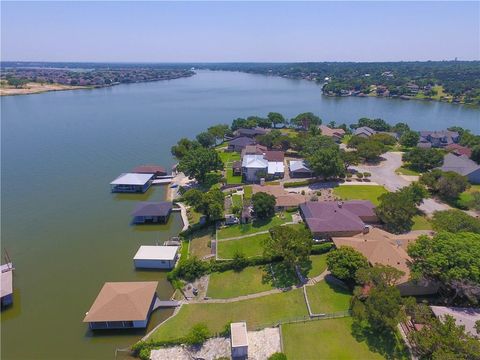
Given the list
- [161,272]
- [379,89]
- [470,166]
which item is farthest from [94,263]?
[379,89]

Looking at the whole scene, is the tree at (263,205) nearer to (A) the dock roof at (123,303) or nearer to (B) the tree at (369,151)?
(A) the dock roof at (123,303)

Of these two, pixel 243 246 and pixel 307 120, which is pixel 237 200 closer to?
pixel 243 246

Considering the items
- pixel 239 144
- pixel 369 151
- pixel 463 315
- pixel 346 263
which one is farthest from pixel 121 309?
pixel 369 151

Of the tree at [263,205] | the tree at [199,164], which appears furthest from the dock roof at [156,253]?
the tree at [199,164]

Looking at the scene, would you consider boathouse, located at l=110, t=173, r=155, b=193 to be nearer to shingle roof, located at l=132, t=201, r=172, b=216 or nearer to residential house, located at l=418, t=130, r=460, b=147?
shingle roof, located at l=132, t=201, r=172, b=216

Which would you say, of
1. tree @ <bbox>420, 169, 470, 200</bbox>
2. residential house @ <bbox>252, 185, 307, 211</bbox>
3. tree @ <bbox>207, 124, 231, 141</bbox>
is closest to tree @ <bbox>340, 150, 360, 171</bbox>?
tree @ <bbox>420, 169, 470, 200</bbox>
